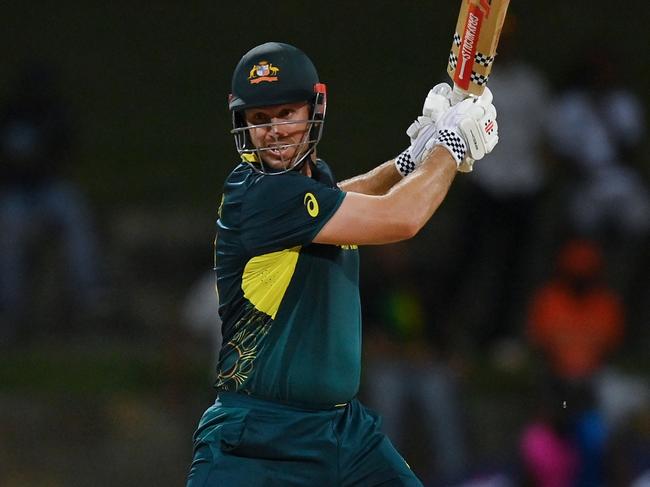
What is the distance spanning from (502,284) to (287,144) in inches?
216

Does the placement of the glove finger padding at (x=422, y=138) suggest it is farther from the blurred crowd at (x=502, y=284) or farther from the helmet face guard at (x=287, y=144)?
the blurred crowd at (x=502, y=284)

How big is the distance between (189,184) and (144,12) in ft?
8.49

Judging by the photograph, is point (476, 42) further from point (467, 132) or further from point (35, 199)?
point (35, 199)

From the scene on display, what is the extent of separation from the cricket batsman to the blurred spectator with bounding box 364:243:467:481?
434cm

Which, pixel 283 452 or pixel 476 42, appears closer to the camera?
pixel 283 452

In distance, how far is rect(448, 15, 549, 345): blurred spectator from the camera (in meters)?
9.84

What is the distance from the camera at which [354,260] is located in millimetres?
5031

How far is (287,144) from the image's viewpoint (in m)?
4.88

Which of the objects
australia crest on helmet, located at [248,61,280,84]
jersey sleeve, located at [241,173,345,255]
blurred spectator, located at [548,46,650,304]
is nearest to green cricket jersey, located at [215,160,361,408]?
jersey sleeve, located at [241,173,345,255]

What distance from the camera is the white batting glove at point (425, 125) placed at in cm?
534

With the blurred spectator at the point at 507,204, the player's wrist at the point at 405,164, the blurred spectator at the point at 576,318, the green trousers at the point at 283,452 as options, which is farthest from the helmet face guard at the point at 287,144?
the blurred spectator at the point at 507,204

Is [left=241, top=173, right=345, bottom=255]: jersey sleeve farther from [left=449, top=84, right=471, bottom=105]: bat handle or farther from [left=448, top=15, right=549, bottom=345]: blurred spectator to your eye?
[left=448, top=15, right=549, bottom=345]: blurred spectator

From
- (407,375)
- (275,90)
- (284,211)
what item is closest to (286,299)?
(284,211)

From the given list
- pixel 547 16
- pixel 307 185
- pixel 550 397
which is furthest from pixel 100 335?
pixel 307 185
